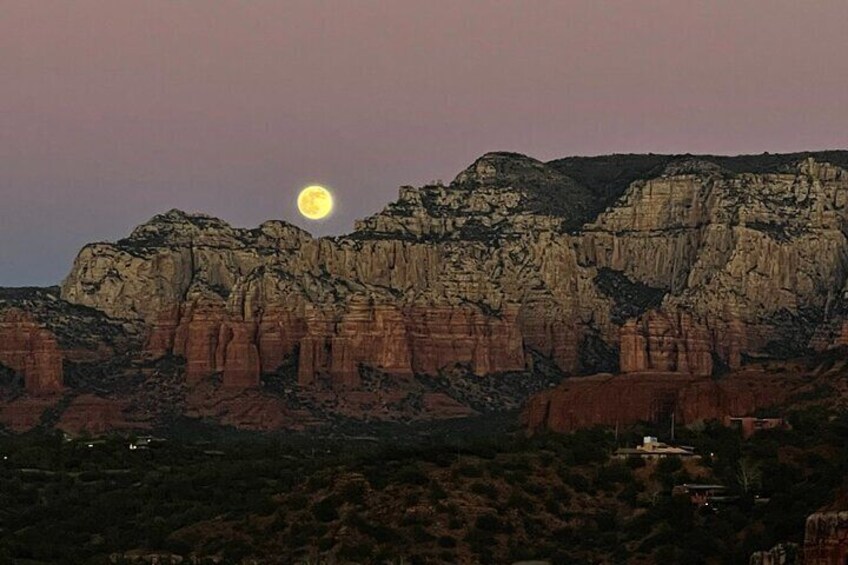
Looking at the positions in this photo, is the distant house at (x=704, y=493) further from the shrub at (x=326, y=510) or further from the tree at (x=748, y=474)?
the shrub at (x=326, y=510)

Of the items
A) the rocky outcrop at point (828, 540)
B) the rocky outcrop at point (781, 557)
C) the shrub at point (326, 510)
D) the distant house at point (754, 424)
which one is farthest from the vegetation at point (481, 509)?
the rocky outcrop at point (828, 540)

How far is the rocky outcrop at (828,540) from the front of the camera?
1913 inches

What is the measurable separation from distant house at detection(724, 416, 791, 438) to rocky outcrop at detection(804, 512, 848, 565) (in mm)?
96832

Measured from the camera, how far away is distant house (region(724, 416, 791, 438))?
148m

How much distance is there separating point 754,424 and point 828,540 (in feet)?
348

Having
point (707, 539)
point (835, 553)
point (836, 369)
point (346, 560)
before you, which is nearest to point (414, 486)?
point (346, 560)

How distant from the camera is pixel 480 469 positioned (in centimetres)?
13075

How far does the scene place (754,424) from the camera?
154m

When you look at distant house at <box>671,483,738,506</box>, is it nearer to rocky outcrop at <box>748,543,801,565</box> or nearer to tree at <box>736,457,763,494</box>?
tree at <box>736,457,763,494</box>

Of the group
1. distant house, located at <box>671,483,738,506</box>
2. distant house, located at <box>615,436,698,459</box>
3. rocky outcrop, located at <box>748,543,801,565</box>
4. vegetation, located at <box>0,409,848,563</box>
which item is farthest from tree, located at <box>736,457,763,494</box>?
rocky outcrop, located at <box>748,543,801,565</box>

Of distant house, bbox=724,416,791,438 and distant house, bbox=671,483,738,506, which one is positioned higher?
distant house, bbox=724,416,791,438

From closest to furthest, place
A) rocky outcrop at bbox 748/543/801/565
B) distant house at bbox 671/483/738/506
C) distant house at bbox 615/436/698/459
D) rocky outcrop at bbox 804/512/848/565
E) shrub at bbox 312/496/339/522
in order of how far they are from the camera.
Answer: rocky outcrop at bbox 804/512/848/565
rocky outcrop at bbox 748/543/801/565
distant house at bbox 671/483/738/506
shrub at bbox 312/496/339/522
distant house at bbox 615/436/698/459

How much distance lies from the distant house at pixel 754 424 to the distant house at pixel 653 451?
709 centimetres

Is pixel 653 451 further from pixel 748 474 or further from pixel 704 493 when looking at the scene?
pixel 704 493
